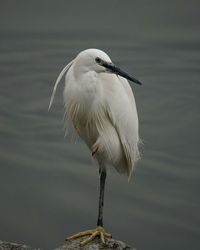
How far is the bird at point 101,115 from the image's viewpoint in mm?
2266

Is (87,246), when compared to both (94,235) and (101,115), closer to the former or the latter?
(94,235)

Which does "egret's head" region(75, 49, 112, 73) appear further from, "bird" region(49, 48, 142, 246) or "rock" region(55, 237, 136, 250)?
"rock" region(55, 237, 136, 250)

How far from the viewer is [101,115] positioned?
95.2 inches

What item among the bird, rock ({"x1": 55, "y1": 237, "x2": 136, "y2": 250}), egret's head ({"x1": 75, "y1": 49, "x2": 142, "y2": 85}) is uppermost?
egret's head ({"x1": 75, "y1": 49, "x2": 142, "y2": 85})

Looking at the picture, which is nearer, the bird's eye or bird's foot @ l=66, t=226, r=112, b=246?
the bird's eye

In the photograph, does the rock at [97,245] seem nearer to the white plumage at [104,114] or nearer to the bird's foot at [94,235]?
the bird's foot at [94,235]

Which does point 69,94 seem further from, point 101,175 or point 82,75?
point 101,175

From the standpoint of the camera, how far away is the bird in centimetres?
227

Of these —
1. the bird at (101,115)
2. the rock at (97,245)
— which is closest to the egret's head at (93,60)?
the bird at (101,115)

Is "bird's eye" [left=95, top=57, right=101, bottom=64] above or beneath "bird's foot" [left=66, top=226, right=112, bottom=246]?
above

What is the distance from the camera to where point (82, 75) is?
2.22m

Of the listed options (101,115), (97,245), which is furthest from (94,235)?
(101,115)

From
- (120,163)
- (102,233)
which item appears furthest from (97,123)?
(102,233)

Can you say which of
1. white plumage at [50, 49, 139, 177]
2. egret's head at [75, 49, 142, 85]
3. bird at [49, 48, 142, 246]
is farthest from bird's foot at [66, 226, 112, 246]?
egret's head at [75, 49, 142, 85]
